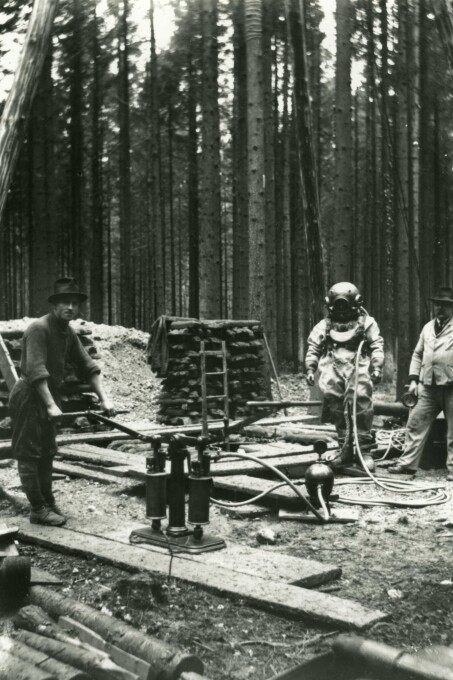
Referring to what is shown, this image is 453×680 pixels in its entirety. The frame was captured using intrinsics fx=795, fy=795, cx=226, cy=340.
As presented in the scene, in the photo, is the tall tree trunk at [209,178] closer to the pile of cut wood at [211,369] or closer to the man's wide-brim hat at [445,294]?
the pile of cut wood at [211,369]

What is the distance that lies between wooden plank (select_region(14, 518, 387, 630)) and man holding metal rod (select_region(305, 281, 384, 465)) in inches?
175

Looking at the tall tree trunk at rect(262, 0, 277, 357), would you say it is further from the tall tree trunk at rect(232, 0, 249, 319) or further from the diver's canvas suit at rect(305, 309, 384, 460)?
the diver's canvas suit at rect(305, 309, 384, 460)

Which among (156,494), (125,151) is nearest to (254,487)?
(156,494)

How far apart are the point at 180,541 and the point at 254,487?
224 cm

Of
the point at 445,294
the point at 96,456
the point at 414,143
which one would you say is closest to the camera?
the point at 445,294

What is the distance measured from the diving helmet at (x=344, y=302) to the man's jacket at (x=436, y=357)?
1.00 meters

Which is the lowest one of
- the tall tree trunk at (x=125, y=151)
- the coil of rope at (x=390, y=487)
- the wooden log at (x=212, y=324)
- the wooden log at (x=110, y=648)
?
the coil of rope at (x=390, y=487)

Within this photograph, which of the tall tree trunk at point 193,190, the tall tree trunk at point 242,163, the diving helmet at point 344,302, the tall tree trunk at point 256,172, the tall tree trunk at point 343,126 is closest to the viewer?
the diving helmet at point 344,302

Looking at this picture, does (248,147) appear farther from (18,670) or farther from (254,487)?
(18,670)

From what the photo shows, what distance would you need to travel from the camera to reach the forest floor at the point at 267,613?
4367mm

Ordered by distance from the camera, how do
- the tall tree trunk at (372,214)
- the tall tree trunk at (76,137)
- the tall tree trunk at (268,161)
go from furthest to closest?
1. the tall tree trunk at (76,137)
2. the tall tree trunk at (372,214)
3. the tall tree trunk at (268,161)

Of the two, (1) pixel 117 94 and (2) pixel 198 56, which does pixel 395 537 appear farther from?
(1) pixel 117 94

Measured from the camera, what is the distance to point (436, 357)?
10094 mm

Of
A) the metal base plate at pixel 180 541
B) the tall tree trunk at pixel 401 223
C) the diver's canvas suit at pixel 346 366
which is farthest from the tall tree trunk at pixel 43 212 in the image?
the metal base plate at pixel 180 541
